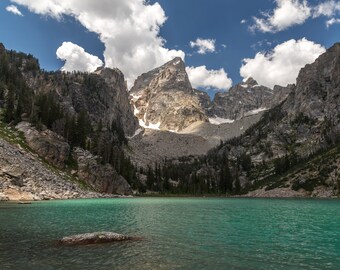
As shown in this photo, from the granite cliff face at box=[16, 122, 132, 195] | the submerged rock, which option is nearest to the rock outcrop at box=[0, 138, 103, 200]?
the granite cliff face at box=[16, 122, 132, 195]

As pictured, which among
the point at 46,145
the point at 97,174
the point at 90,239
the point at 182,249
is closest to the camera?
the point at 182,249

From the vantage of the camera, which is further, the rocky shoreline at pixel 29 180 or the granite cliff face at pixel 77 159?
the granite cliff face at pixel 77 159

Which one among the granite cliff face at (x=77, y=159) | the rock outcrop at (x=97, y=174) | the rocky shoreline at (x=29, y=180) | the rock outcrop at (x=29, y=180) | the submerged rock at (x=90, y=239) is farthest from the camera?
the rock outcrop at (x=97, y=174)

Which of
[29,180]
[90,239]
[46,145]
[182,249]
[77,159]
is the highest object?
[46,145]

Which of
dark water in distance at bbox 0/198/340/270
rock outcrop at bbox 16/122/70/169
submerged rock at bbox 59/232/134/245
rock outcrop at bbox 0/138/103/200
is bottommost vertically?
dark water in distance at bbox 0/198/340/270

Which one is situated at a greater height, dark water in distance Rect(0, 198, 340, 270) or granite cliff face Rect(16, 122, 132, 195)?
granite cliff face Rect(16, 122, 132, 195)

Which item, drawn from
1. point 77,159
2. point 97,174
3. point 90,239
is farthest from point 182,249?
point 77,159

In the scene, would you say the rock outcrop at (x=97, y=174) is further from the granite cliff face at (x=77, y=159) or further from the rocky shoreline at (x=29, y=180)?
the rocky shoreline at (x=29, y=180)

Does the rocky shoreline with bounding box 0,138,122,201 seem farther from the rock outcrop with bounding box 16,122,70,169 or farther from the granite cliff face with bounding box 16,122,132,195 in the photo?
the granite cliff face with bounding box 16,122,132,195

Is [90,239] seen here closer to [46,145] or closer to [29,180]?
[29,180]

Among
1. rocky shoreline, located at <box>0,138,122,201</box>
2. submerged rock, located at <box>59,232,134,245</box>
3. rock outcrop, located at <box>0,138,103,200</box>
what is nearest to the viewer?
submerged rock, located at <box>59,232,134,245</box>

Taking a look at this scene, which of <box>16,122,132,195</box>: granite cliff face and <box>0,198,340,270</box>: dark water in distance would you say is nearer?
<box>0,198,340,270</box>: dark water in distance

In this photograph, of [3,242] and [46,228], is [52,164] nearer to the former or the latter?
[46,228]

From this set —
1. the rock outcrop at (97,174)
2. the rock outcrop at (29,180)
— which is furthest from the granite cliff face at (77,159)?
the rock outcrop at (29,180)
